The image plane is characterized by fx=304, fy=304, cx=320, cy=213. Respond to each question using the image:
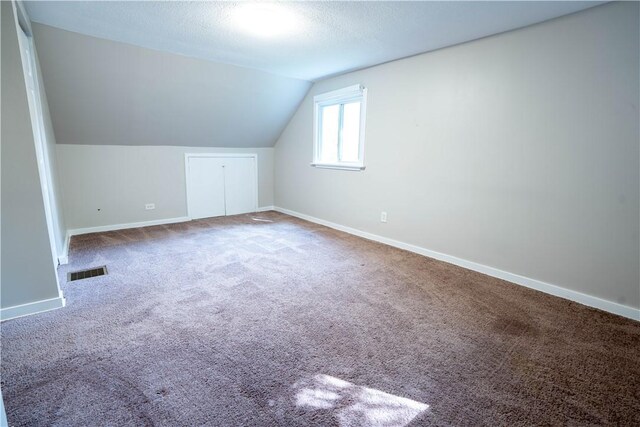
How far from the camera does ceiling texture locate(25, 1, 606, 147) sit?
230 centimetres

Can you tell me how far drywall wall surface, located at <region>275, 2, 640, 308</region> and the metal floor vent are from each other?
305 centimetres

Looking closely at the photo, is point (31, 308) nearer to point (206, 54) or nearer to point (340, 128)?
point (206, 54)

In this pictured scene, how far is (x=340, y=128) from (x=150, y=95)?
2.49 metres

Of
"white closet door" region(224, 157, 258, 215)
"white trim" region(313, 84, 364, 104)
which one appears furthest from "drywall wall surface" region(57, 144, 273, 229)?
"white trim" region(313, 84, 364, 104)

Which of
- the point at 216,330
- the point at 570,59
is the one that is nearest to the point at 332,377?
the point at 216,330

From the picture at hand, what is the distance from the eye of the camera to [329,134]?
4664 mm

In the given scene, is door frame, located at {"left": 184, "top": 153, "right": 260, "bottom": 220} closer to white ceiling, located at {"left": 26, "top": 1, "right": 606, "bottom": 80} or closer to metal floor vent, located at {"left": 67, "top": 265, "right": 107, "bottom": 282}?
white ceiling, located at {"left": 26, "top": 1, "right": 606, "bottom": 80}

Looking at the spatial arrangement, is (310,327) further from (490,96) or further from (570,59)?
(570,59)

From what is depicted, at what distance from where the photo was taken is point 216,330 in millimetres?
1976

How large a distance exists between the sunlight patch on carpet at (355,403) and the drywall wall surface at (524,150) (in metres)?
1.95

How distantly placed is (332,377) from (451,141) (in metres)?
2.54

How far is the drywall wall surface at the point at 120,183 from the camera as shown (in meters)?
3.94

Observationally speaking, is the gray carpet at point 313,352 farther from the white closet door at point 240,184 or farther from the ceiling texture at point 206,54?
the white closet door at point 240,184

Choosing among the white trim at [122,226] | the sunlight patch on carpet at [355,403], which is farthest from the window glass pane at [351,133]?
the sunlight patch on carpet at [355,403]
